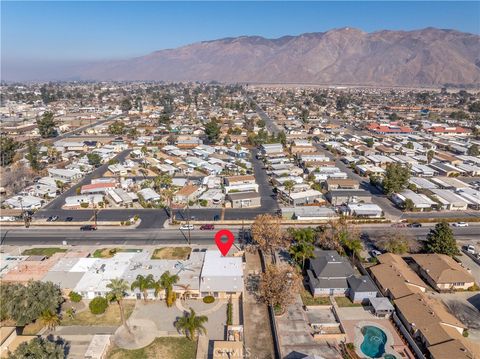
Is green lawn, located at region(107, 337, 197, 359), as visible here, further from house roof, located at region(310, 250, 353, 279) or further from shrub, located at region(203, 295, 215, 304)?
house roof, located at region(310, 250, 353, 279)

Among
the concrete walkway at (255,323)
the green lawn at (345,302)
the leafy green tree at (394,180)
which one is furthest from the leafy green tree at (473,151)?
the concrete walkway at (255,323)

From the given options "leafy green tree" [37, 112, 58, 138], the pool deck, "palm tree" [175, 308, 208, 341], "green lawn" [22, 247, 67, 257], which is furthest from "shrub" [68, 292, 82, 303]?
"leafy green tree" [37, 112, 58, 138]

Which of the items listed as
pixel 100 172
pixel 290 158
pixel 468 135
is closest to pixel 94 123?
pixel 100 172

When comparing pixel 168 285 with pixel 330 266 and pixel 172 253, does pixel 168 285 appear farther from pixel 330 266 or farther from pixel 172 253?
pixel 330 266

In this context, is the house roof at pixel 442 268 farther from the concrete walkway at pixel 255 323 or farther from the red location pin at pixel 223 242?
the red location pin at pixel 223 242

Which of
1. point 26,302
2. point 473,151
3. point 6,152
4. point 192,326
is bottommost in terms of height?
point 192,326

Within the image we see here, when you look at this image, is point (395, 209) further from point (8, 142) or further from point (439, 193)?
point (8, 142)

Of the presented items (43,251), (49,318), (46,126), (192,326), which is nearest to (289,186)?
(192,326)
